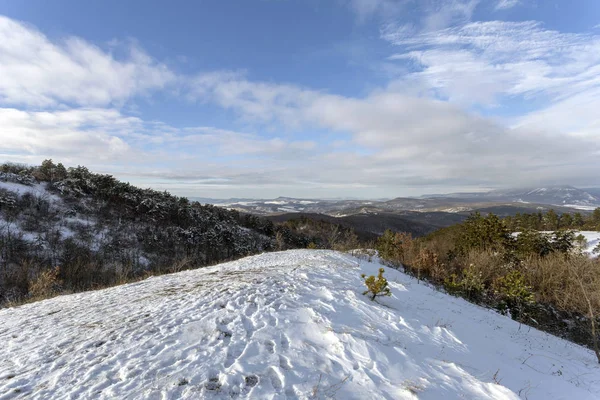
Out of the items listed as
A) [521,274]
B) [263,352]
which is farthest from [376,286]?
[521,274]

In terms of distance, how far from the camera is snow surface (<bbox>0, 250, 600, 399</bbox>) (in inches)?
133

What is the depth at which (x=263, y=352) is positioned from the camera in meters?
4.08

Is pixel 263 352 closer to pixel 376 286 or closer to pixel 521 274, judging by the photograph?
pixel 376 286

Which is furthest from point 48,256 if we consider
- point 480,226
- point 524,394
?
point 480,226

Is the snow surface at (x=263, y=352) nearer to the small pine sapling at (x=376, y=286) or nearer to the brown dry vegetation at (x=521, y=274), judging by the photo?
the small pine sapling at (x=376, y=286)

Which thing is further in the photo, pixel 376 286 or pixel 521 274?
pixel 521 274

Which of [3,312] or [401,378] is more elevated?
[401,378]

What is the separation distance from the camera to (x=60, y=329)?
5.20 m

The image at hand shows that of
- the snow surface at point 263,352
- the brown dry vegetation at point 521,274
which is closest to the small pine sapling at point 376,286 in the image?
the snow surface at point 263,352

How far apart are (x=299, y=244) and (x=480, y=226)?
887 inches

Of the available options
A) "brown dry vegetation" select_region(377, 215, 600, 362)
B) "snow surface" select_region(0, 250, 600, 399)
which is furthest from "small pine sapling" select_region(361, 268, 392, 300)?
"brown dry vegetation" select_region(377, 215, 600, 362)

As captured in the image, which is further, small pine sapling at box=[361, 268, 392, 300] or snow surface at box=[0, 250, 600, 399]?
small pine sapling at box=[361, 268, 392, 300]

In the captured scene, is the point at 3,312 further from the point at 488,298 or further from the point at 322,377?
the point at 488,298

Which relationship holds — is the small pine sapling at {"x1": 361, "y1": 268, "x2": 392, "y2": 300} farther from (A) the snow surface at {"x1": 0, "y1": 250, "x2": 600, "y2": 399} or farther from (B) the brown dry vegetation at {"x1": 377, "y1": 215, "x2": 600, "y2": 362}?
(B) the brown dry vegetation at {"x1": 377, "y1": 215, "x2": 600, "y2": 362}
